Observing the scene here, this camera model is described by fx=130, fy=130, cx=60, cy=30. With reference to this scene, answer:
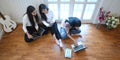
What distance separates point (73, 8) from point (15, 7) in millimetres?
1196

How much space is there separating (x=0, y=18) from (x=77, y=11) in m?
1.61

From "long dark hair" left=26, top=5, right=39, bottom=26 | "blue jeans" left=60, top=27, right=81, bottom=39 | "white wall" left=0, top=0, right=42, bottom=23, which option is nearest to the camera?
"long dark hair" left=26, top=5, right=39, bottom=26

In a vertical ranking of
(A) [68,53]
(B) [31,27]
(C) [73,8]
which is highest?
(C) [73,8]

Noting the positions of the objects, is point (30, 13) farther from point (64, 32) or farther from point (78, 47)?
point (78, 47)

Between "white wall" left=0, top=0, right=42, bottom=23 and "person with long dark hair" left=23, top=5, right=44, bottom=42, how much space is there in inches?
10.3

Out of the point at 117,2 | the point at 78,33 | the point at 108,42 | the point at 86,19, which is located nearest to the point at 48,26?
the point at 78,33

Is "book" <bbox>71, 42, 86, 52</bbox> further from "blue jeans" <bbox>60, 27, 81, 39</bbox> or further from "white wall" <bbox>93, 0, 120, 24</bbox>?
"white wall" <bbox>93, 0, 120, 24</bbox>

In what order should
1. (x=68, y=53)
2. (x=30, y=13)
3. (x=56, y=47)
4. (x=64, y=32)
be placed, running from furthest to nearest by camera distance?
1. (x=64, y=32)
2. (x=56, y=47)
3. (x=68, y=53)
4. (x=30, y=13)

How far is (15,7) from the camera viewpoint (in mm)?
2660

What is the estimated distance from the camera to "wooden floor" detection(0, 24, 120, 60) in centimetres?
244

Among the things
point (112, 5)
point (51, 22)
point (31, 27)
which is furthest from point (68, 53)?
point (112, 5)

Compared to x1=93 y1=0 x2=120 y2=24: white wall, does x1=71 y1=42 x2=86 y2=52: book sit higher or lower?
lower

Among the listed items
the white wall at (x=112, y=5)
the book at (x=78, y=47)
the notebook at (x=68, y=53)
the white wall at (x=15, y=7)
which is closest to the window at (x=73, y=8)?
the white wall at (x=112, y=5)

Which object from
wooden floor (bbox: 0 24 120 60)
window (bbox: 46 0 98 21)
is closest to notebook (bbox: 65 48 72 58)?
wooden floor (bbox: 0 24 120 60)
